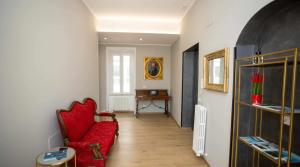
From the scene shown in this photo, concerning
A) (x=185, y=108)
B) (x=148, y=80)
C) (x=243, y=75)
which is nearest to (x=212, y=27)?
(x=243, y=75)

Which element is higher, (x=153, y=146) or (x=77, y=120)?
(x=77, y=120)

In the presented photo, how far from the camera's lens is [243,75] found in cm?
179

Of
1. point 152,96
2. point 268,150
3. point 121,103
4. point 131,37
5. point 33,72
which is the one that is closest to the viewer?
point 268,150

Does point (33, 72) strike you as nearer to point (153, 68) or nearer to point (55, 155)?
point (55, 155)

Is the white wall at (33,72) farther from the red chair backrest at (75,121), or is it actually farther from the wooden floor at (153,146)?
the wooden floor at (153,146)

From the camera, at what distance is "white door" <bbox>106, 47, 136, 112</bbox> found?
19.0ft

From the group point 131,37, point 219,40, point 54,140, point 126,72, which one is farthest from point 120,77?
point 219,40

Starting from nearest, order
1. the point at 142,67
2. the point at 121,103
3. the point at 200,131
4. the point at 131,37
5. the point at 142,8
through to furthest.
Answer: the point at 200,131 → the point at 142,8 → the point at 131,37 → the point at 142,67 → the point at 121,103

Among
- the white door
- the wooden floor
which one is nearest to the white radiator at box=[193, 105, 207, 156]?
the wooden floor

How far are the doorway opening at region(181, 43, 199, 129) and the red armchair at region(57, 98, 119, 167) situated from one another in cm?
205

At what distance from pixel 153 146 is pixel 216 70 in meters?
2.02

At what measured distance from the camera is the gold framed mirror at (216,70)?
201 cm

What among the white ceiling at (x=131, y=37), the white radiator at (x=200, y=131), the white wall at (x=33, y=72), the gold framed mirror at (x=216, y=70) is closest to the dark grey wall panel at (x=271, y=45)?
the gold framed mirror at (x=216, y=70)

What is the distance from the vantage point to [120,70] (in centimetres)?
583
